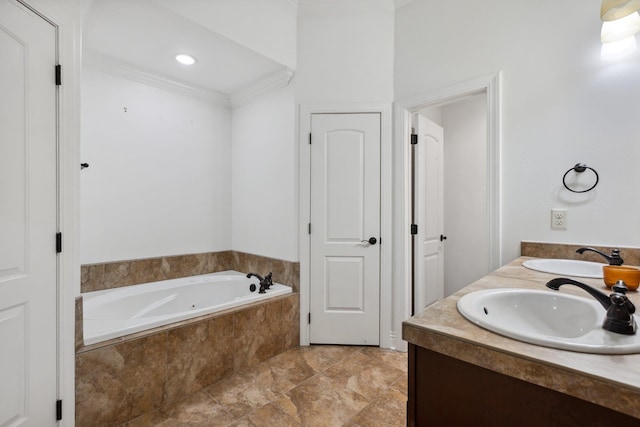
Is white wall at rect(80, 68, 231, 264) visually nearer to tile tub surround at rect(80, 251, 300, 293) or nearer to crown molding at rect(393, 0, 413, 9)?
tile tub surround at rect(80, 251, 300, 293)

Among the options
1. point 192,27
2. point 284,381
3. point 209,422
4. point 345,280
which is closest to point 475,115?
point 345,280

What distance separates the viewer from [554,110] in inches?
69.8

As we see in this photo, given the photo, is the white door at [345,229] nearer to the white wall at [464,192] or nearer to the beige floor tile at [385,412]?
the beige floor tile at [385,412]

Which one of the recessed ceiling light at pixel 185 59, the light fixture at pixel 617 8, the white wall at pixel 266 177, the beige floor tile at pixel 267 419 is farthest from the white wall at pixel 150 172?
the light fixture at pixel 617 8

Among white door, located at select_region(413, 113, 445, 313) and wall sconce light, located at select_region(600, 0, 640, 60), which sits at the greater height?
wall sconce light, located at select_region(600, 0, 640, 60)

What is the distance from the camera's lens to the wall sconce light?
135cm

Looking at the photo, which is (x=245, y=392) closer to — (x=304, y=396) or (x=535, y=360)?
(x=304, y=396)

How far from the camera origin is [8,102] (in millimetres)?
1271

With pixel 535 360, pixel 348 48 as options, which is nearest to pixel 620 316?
pixel 535 360

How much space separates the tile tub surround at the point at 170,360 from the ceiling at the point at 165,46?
1.98 meters

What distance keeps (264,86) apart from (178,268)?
77.4 inches

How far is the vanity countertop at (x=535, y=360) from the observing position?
0.51 meters

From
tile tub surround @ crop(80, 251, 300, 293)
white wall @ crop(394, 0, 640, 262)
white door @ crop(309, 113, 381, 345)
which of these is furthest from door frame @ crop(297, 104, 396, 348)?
white wall @ crop(394, 0, 640, 262)

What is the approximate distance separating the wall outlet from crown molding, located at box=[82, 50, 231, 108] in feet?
10.2
